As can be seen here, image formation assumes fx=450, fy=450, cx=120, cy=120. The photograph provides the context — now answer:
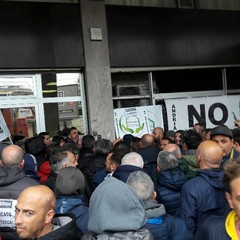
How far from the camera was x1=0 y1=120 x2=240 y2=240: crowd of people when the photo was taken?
8.32 ft

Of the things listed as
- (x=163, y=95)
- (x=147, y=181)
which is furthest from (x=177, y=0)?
(x=147, y=181)

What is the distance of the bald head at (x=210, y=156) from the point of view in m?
4.02

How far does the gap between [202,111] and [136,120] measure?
226 cm

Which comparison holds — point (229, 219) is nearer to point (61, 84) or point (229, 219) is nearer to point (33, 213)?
point (33, 213)

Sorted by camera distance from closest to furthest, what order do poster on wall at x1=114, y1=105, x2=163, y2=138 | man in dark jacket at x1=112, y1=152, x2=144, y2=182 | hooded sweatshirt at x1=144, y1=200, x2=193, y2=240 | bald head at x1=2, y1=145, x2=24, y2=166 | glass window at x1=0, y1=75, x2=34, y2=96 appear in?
1. hooded sweatshirt at x1=144, y1=200, x2=193, y2=240
2. man in dark jacket at x1=112, y1=152, x2=144, y2=182
3. bald head at x1=2, y1=145, x2=24, y2=166
4. glass window at x1=0, y1=75, x2=34, y2=96
5. poster on wall at x1=114, y1=105, x2=163, y2=138

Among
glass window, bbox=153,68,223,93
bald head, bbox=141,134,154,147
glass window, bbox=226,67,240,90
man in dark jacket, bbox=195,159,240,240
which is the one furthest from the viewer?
glass window, bbox=226,67,240,90

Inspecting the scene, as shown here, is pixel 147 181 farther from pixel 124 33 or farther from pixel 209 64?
pixel 209 64

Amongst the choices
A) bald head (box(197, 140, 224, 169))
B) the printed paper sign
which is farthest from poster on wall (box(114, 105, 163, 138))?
the printed paper sign

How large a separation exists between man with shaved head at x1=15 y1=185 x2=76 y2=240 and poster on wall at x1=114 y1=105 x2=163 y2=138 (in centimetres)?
875

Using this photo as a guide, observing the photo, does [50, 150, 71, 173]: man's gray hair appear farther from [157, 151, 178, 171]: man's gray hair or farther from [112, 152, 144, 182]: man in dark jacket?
[157, 151, 178, 171]: man's gray hair

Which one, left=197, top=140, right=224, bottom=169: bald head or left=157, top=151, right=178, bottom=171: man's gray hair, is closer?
left=197, top=140, right=224, bottom=169: bald head

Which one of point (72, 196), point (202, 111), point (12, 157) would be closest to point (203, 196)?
point (72, 196)

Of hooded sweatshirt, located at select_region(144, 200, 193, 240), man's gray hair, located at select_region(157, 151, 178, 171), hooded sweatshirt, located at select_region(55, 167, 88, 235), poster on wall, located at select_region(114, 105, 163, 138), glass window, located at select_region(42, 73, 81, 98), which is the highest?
glass window, located at select_region(42, 73, 81, 98)

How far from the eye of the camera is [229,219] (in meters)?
2.33
